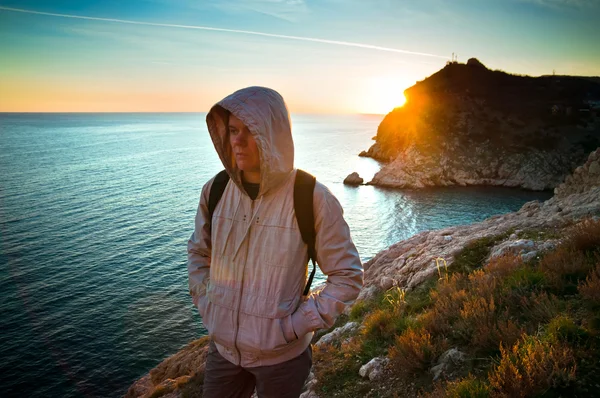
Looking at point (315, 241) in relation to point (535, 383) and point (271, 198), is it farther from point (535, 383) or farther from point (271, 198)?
point (535, 383)

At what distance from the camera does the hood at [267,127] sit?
8.29 ft

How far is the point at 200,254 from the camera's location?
312cm

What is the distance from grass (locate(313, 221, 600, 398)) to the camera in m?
3.55

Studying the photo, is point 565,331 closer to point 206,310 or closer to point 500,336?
point 500,336

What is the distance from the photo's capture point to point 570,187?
74.0 feet

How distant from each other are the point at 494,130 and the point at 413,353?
255ft

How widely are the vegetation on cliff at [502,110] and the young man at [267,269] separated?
241ft

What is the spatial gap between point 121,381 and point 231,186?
20.5m

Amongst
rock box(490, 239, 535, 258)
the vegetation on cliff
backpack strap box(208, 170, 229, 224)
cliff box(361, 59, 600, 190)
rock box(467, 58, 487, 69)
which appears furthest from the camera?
rock box(467, 58, 487, 69)

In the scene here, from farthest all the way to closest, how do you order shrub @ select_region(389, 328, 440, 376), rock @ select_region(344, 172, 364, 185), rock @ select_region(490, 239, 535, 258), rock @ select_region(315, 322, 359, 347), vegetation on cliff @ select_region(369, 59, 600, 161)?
vegetation on cliff @ select_region(369, 59, 600, 161) → rock @ select_region(344, 172, 364, 185) → rock @ select_region(315, 322, 359, 347) → rock @ select_region(490, 239, 535, 258) → shrub @ select_region(389, 328, 440, 376)

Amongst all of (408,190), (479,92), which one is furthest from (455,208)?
(479,92)

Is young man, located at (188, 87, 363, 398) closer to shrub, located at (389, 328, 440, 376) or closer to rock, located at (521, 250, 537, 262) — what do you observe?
shrub, located at (389, 328, 440, 376)

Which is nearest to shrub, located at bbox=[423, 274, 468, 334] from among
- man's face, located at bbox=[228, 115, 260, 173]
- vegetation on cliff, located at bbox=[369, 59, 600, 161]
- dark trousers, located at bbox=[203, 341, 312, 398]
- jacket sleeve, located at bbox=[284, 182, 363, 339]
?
dark trousers, located at bbox=[203, 341, 312, 398]

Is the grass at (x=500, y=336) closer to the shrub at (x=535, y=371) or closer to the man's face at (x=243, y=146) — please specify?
the shrub at (x=535, y=371)
